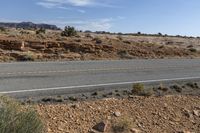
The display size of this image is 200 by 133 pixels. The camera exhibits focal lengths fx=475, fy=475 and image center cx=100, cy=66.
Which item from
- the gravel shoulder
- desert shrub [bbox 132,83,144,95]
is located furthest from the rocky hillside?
the gravel shoulder

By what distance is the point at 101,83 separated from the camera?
1603 cm

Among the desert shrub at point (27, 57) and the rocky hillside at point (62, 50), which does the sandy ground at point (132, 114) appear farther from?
A: the rocky hillside at point (62, 50)

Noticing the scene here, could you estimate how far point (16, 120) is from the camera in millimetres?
7711

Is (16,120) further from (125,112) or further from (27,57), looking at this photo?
(27,57)

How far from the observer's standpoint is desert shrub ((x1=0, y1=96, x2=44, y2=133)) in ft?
24.6

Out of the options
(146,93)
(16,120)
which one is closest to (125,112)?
(146,93)

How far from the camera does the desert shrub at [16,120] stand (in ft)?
24.6

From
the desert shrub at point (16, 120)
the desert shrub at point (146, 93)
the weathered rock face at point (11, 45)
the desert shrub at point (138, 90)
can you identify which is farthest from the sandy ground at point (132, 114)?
the weathered rock face at point (11, 45)

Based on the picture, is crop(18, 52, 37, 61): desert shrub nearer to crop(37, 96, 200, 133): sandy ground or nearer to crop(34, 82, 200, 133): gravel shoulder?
crop(34, 82, 200, 133): gravel shoulder

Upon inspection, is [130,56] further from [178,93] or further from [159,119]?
[159,119]

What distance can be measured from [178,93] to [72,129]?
5.58 m

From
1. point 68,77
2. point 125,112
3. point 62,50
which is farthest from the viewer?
point 62,50

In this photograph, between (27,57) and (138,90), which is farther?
(27,57)

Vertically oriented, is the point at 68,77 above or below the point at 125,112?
below
